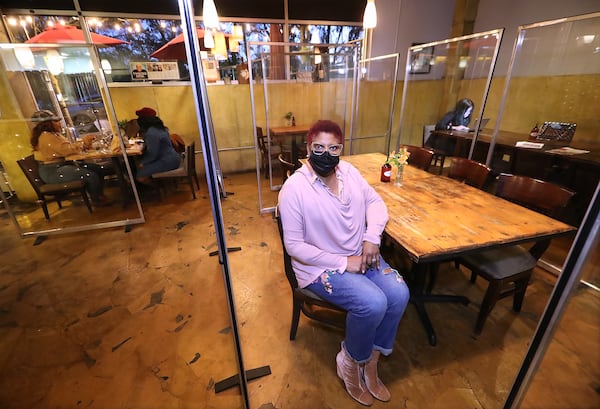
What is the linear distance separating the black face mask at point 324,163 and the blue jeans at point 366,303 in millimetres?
560

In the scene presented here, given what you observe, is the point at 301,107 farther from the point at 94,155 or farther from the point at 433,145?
the point at 94,155

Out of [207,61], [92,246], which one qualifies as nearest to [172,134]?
[207,61]

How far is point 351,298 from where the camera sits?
4.44ft

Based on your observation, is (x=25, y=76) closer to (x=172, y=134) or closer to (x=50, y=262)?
(x=172, y=134)

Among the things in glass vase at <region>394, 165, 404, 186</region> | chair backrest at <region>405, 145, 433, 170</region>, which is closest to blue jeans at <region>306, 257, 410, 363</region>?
glass vase at <region>394, 165, 404, 186</region>

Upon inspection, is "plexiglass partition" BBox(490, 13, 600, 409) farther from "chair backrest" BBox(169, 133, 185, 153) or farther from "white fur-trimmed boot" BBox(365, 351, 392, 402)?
"chair backrest" BBox(169, 133, 185, 153)

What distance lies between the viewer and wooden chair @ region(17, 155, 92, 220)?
119 inches

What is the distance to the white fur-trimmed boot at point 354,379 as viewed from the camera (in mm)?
1438

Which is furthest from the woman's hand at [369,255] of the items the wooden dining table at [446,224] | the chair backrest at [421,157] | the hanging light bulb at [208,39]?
the hanging light bulb at [208,39]

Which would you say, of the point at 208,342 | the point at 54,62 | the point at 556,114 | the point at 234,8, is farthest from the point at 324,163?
the point at 556,114

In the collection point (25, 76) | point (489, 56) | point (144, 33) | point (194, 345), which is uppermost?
point (144, 33)

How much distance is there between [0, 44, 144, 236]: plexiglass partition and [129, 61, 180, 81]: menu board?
1.12 meters

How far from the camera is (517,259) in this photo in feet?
5.69

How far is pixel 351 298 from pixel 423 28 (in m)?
6.43
